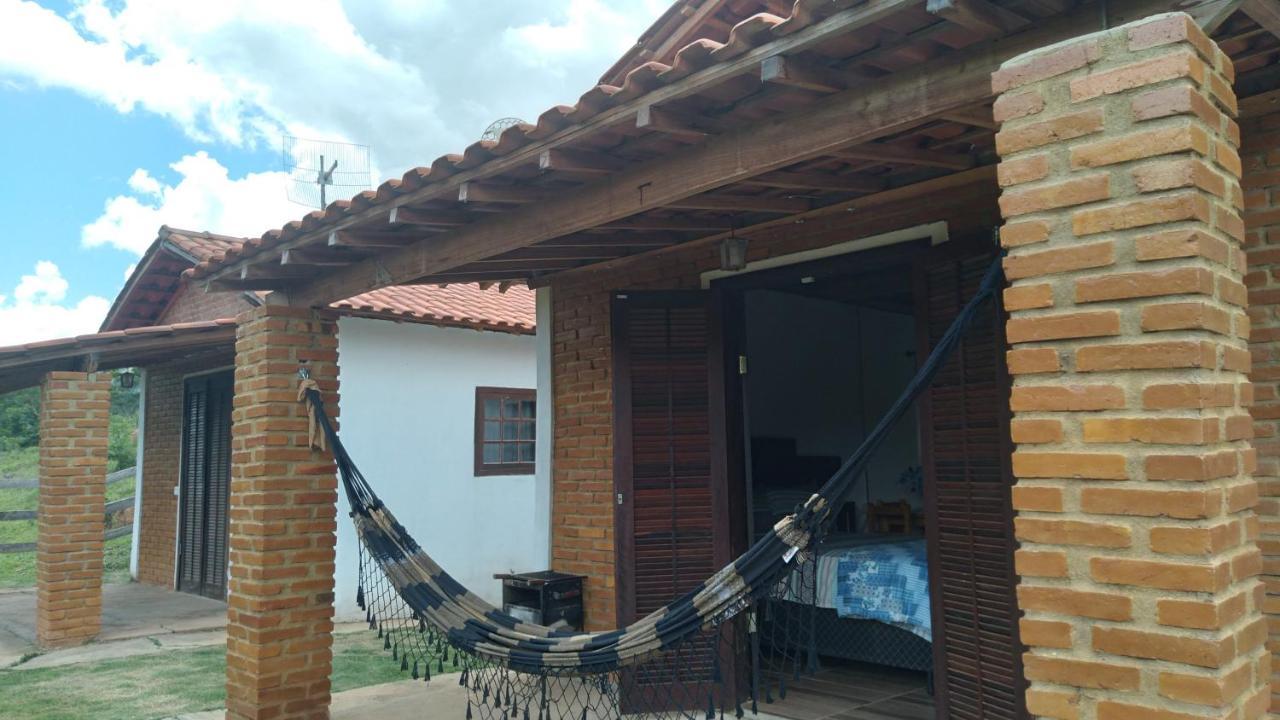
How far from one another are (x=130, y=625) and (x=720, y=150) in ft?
24.1

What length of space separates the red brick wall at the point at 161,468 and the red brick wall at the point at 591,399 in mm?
6277

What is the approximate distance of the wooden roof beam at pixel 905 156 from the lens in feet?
9.41

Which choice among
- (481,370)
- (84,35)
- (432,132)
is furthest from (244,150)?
(481,370)

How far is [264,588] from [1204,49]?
403cm

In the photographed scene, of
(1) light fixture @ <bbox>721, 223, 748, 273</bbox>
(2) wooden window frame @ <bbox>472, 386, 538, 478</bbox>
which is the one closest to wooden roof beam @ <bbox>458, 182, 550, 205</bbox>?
(1) light fixture @ <bbox>721, 223, 748, 273</bbox>

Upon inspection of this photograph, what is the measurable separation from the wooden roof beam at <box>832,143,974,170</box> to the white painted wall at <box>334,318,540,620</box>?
212 inches

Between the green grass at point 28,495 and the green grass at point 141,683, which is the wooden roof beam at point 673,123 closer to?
the green grass at point 141,683

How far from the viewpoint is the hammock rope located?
101 inches

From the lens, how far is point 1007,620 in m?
3.34

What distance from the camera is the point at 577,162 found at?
2.96 m

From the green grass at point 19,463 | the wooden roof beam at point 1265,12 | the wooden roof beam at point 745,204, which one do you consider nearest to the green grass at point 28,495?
the green grass at point 19,463

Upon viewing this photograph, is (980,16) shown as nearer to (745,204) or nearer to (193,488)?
(745,204)

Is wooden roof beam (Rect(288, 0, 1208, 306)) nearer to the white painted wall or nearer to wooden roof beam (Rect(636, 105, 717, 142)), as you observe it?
wooden roof beam (Rect(636, 105, 717, 142))

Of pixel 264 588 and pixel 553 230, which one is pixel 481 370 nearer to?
pixel 264 588
